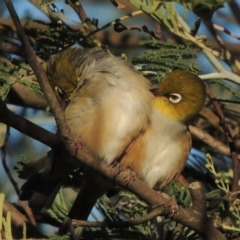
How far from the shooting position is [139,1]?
10.4 ft

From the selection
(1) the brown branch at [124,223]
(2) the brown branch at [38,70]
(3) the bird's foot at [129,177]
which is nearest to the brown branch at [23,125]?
(2) the brown branch at [38,70]

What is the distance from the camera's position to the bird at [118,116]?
4.24 meters

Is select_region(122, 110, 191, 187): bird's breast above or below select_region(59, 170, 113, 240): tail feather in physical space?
above

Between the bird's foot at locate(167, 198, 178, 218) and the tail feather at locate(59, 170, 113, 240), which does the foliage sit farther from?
the bird's foot at locate(167, 198, 178, 218)

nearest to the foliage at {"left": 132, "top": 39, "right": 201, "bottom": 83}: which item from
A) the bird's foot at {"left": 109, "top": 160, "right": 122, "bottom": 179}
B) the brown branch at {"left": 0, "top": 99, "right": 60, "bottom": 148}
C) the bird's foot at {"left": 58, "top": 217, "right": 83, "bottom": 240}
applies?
the bird's foot at {"left": 109, "top": 160, "right": 122, "bottom": 179}

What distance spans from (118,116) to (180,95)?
20.1 inches

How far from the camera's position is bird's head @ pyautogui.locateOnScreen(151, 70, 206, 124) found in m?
4.40

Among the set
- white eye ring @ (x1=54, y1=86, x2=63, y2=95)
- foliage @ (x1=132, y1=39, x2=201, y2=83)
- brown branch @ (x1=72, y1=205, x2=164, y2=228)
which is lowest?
brown branch @ (x1=72, y1=205, x2=164, y2=228)

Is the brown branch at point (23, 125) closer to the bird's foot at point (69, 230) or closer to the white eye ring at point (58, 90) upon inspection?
the white eye ring at point (58, 90)

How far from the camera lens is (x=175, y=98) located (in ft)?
14.9

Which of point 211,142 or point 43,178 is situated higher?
point 43,178

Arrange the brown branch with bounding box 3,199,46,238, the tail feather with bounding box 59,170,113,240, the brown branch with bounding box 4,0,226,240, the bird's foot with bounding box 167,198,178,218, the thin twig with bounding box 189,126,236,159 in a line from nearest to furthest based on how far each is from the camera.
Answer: the brown branch with bounding box 4,0,226,240
the bird's foot with bounding box 167,198,178,218
the tail feather with bounding box 59,170,113,240
the brown branch with bounding box 3,199,46,238
the thin twig with bounding box 189,126,236,159

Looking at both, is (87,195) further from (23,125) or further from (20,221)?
(23,125)

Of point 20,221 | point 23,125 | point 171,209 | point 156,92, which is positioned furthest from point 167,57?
point 20,221
